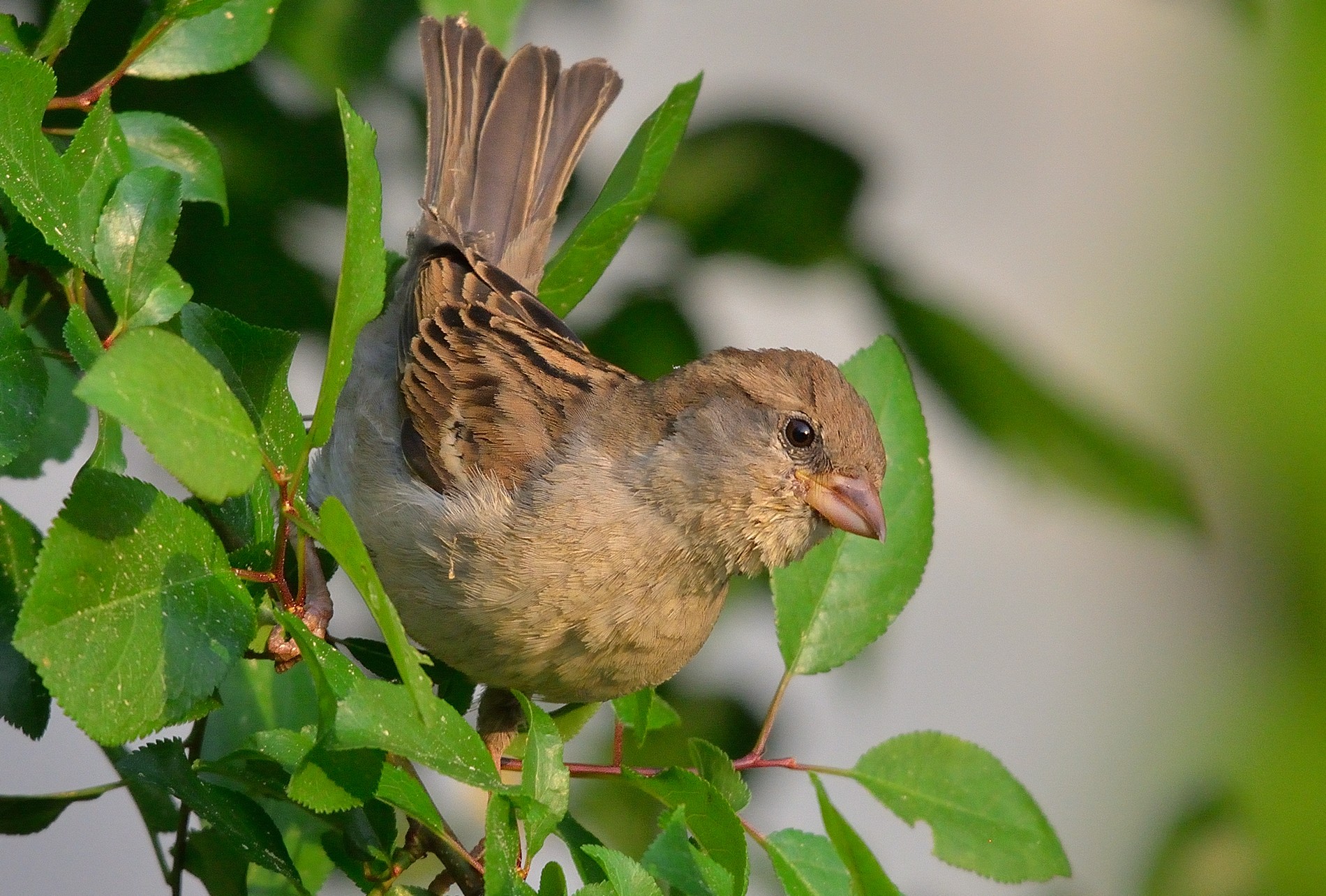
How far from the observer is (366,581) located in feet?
3.02

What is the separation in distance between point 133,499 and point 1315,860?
2094mm

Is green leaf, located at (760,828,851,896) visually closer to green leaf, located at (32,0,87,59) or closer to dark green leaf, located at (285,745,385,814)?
dark green leaf, located at (285,745,385,814)

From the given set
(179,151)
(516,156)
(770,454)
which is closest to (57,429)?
(179,151)

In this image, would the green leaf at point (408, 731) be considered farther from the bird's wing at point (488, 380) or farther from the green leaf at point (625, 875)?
the bird's wing at point (488, 380)

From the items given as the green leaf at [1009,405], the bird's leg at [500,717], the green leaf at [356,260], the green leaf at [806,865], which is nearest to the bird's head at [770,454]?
the green leaf at [1009,405]

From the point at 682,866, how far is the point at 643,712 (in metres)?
0.38

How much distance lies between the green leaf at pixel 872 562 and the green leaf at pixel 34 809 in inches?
A: 29.9

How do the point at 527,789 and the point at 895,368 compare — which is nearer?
the point at 527,789

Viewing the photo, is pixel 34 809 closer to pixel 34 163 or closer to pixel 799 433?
pixel 34 163

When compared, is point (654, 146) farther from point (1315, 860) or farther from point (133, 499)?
point (1315, 860)

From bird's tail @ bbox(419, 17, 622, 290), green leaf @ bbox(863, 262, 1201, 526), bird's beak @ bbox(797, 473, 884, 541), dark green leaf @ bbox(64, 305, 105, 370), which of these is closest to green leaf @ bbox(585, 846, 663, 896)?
dark green leaf @ bbox(64, 305, 105, 370)

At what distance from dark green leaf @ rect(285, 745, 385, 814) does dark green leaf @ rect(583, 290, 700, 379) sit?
96 cm

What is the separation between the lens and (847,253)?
1.85m

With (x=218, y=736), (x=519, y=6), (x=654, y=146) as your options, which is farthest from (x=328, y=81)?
(x=218, y=736)
